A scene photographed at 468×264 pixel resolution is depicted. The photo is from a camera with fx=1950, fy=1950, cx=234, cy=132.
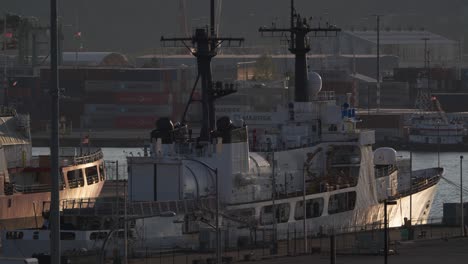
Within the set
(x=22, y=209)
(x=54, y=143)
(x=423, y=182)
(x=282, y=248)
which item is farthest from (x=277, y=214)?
(x=54, y=143)

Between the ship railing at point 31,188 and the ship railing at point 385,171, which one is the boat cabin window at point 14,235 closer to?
the ship railing at point 31,188

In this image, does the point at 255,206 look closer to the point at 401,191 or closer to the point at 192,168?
the point at 192,168

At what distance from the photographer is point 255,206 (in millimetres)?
34656

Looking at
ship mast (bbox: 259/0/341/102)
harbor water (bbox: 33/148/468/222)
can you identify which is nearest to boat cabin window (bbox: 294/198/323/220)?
ship mast (bbox: 259/0/341/102)

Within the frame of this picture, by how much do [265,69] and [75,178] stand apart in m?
68.0

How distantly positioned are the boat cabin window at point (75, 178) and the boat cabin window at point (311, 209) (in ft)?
22.4

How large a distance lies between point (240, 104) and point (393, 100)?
2091cm

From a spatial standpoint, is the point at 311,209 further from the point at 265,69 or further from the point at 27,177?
the point at 265,69

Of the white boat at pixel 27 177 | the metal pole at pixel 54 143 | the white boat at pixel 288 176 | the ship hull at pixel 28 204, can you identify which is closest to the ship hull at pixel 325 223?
the white boat at pixel 288 176

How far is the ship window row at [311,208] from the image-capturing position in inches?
1379

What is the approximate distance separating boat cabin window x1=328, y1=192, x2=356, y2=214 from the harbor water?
4914mm

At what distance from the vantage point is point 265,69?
10950cm

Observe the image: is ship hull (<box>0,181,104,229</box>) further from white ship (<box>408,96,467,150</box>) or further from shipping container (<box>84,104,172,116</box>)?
shipping container (<box>84,104,172,116</box>)

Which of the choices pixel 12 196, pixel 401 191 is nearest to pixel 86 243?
pixel 12 196
